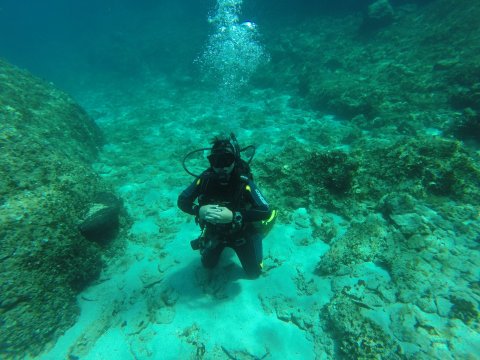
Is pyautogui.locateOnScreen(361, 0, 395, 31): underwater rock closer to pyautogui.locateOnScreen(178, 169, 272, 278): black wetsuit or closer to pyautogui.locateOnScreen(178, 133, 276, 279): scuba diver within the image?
pyautogui.locateOnScreen(178, 133, 276, 279): scuba diver

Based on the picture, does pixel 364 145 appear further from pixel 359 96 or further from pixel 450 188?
pixel 359 96

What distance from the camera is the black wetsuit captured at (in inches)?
150

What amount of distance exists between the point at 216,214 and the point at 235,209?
1.54 ft

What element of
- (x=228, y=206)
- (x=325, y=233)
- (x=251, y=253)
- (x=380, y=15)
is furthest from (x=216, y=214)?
(x=380, y=15)

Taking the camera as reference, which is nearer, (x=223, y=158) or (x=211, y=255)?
(x=223, y=158)

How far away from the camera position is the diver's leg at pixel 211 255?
14.7 ft

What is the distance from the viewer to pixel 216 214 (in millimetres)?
3439

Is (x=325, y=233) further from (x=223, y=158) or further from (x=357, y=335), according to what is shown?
(x=223, y=158)

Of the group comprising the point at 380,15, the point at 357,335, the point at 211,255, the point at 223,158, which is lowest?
the point at 357,335

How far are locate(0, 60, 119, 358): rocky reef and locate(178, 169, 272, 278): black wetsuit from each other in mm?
2465

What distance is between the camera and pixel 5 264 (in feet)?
12.7

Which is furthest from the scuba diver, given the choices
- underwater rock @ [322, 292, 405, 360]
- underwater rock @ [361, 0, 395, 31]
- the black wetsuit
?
underwater rock @ [361, 0, 395, 31]

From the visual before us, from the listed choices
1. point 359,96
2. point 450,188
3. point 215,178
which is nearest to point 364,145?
point 450,188

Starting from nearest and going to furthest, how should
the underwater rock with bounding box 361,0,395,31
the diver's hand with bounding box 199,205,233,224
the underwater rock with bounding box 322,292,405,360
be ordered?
the underwater rock with bounding box 322,292,405,360, the diver's hand with bounding box 199,205,233,224, the underwater rock with bounding box 361,0,395,31
